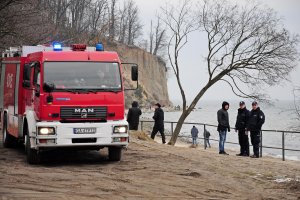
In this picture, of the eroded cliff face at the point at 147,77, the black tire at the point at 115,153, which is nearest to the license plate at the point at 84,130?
the black tire at the point at 115,153

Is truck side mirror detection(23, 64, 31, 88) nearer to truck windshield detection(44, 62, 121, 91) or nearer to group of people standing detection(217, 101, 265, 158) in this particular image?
truck windshield detection(44, 62, 121, 91)

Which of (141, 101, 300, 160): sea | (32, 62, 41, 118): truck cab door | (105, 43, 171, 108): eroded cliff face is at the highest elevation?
(105, 43, 171, 108): eroded cliff face

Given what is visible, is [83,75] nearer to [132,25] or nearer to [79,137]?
[79,137]

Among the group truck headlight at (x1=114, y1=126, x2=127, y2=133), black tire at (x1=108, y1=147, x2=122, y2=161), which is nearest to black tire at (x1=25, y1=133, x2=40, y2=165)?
black tire at (x1=108, y1=147, x2=122, y2=161)

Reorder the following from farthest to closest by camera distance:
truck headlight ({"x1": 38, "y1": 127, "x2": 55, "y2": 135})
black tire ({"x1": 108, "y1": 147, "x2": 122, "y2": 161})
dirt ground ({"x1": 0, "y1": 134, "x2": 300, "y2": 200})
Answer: black tire ({"x1": 108, "y1": 147, "x2": 122, "y2": 161})
truck headlight ({"x1": 38, "y1": 127, "x2": 55, "y2": 135})
dirt ground ({"x1": 0, "y1": 134, "x2": 300, "y2": 200})

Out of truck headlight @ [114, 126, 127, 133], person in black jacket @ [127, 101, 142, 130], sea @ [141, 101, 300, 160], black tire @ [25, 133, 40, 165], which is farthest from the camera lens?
person in black jacket @ [127, 101, 142, 130]

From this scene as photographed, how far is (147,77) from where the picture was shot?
102m

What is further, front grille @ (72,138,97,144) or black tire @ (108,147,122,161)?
black tire @ (108,147,122,161)

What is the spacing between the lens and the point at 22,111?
13.0 metres

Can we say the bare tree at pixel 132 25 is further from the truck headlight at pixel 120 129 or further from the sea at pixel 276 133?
the truck headlight at pixel 120 129

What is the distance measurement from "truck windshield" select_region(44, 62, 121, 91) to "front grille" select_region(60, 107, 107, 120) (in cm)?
47

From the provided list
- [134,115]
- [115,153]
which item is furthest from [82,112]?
[134,115]

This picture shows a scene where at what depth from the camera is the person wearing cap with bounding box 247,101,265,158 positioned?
15422mm

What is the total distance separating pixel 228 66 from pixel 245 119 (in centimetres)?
877
